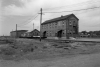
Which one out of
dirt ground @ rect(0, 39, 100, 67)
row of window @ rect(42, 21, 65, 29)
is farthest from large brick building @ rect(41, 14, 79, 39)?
dirt ground @ rect(0, 39, 100, 67)

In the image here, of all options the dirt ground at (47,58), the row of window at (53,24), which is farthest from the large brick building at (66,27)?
the dirt ground at (47,58)

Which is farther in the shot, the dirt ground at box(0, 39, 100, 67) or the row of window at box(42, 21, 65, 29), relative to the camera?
the row of window at box(42, 21, 65, 29)

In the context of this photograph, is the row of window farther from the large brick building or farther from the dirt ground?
the dirt ground

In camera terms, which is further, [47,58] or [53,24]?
[53,24]

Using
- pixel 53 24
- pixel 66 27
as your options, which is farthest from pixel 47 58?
pixel 53 24

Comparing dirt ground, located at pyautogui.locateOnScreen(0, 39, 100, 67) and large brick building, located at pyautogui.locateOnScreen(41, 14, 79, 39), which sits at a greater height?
large brick building, located at pyautogui.locateOnScreen(41, 14, 79, 39)

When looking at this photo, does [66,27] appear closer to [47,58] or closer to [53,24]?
[53,24]

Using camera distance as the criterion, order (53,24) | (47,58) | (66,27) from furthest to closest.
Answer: (53,24)
(66,27)
(47,58)

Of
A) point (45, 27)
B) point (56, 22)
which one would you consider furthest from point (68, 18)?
point (45, 27)

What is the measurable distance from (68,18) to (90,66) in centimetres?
3615

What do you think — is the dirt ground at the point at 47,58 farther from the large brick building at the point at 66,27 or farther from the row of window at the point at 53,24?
the row of window at the point at 53,24

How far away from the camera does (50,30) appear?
50.8 meters

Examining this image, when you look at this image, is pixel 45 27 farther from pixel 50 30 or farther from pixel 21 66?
pixel 21 66

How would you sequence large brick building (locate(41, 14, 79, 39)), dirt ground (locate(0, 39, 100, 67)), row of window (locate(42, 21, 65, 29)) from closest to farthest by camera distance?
dirt ground (locate(0, 39, 100, 67)) < large brick building (locate(41, 14, 79, 39)) < row of window (locate(42, 21, 65, 29))
